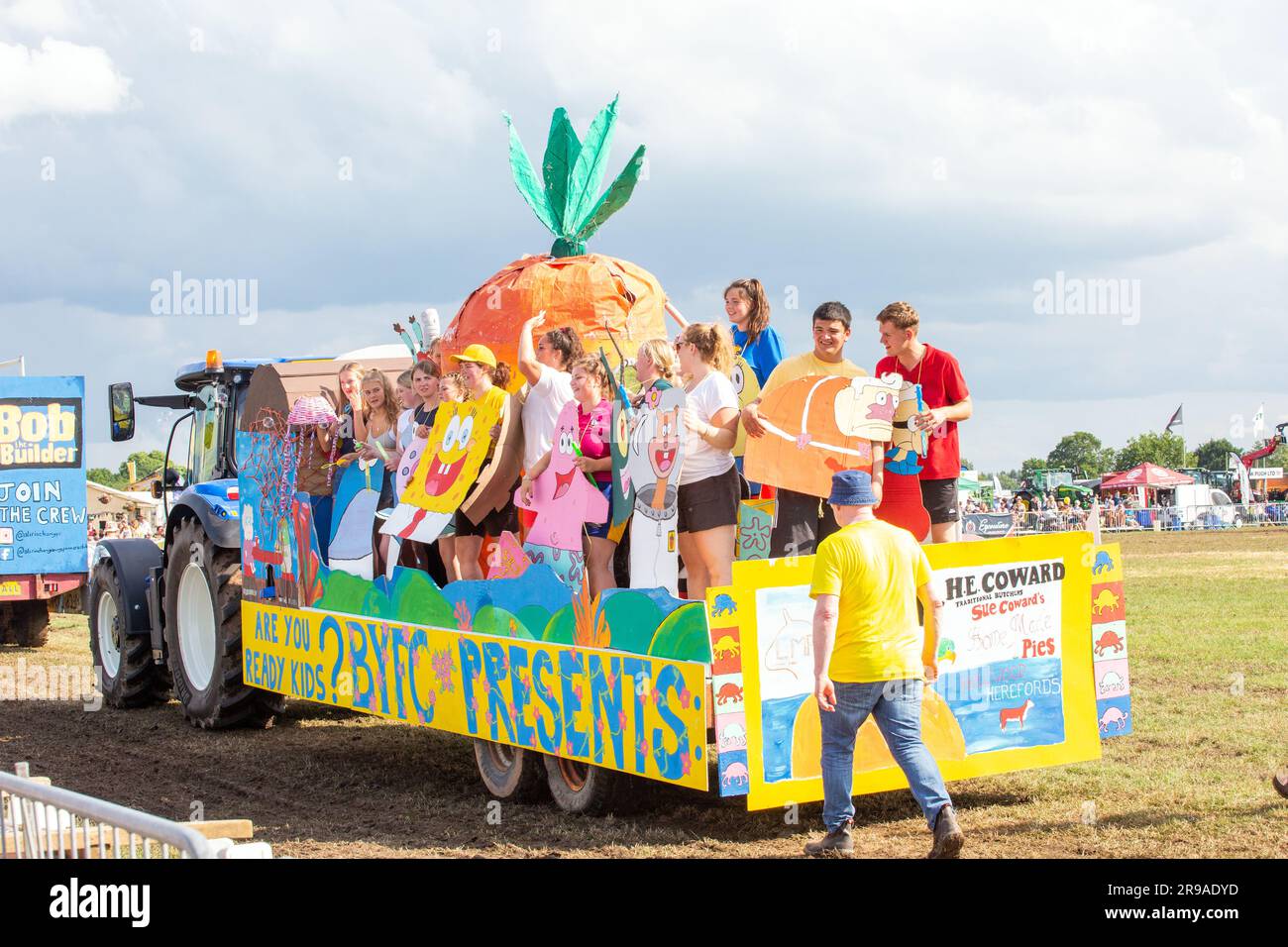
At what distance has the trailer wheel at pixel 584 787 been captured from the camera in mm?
6930

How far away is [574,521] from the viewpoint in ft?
23.9

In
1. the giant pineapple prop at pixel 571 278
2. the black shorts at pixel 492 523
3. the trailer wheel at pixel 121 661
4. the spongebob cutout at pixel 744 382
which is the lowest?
the trailer wheel at pixel 121 661

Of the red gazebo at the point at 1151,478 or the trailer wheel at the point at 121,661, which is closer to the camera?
the trailer wheel at the point at 121,661

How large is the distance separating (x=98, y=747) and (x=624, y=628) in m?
5.63

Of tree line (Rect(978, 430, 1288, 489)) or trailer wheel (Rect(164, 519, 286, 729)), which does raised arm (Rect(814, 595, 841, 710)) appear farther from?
tree line (Rect(978, 430, 1288, 489))

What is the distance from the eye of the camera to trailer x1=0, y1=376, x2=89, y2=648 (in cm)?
1675

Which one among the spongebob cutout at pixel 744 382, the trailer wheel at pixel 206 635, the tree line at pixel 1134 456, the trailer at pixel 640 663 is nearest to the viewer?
the trailer at pixel 640 663

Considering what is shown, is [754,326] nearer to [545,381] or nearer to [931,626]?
[545,381]

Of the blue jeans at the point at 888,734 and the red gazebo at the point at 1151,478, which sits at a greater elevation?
the red gazebo at the point at 1151,478

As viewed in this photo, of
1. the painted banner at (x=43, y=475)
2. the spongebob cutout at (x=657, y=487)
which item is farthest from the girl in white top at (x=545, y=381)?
the painted banner at (x=43, y=475)

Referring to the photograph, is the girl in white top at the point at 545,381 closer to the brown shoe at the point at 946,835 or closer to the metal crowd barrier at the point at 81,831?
the brown shoe at the point at 946,835

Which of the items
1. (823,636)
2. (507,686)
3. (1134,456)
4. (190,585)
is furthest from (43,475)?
(1134,456)

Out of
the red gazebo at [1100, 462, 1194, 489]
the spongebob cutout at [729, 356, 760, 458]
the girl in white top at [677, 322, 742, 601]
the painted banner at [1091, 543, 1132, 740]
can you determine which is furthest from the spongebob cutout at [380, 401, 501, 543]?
the red gazebo at [1100, 462, 1194, 489]

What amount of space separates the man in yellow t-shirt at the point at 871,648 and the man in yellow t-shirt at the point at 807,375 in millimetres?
1105
